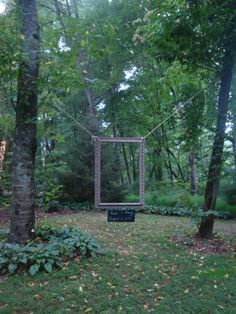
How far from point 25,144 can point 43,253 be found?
4.78ft

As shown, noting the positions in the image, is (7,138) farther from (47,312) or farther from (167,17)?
(47,312)

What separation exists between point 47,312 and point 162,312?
3.37ft

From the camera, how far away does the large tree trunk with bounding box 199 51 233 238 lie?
5.56 metres

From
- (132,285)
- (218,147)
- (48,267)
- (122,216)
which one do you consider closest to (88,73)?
(122,216)

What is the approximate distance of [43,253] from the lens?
407 cm

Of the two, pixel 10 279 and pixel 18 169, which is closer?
pixel 10 279

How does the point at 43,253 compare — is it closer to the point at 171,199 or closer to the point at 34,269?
the point at 34,269

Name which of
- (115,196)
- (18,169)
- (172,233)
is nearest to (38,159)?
(115,196)

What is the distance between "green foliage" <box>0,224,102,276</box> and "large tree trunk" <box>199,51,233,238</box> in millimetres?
2162

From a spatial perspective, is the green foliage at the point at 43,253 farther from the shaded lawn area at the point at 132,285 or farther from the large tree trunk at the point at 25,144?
the large tree trunk at the point at 25,144

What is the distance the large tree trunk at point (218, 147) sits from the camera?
18.2ft

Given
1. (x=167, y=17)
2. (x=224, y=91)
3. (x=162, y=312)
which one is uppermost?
(x=167, y=17)

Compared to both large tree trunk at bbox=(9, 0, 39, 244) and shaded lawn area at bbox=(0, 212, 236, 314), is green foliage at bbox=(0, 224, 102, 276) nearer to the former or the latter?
shaded lawn area at bbox=(0, 212, 236, 314)

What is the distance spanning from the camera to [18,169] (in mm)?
4473
